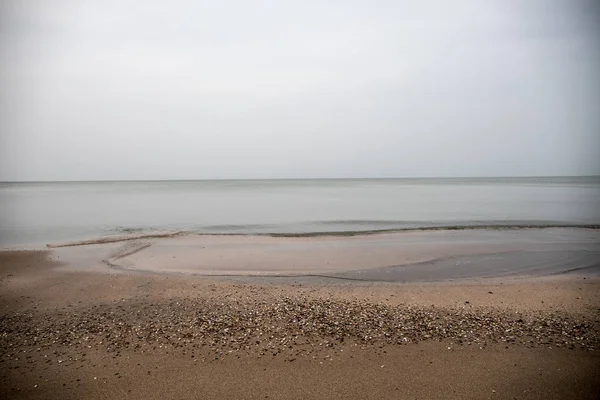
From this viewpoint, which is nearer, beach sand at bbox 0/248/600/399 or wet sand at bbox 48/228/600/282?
beach sand at bbox 0/248/600/399

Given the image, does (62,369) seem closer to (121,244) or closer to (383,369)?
(383,369)

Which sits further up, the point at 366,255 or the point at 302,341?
the point at 302,341

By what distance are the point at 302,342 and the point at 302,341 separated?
32 mm

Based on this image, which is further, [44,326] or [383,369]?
[44,326]

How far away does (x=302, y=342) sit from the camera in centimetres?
598

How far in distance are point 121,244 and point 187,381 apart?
46.6 ft

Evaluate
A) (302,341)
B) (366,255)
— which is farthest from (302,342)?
(366,255)

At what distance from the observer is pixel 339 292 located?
29.8 feet

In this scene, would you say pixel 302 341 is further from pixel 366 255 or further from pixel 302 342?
pixel 366 255

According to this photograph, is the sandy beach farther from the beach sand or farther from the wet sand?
the wet sand

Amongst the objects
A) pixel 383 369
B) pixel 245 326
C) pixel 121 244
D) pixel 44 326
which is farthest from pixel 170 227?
pixel 383 369

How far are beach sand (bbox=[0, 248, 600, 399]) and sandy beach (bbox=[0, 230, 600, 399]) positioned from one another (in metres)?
0.03

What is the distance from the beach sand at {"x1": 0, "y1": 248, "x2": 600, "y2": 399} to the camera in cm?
477

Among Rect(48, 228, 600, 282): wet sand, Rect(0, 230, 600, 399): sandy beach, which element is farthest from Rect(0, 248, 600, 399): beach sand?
Rect(48, 228, 600, 282): wet sand
